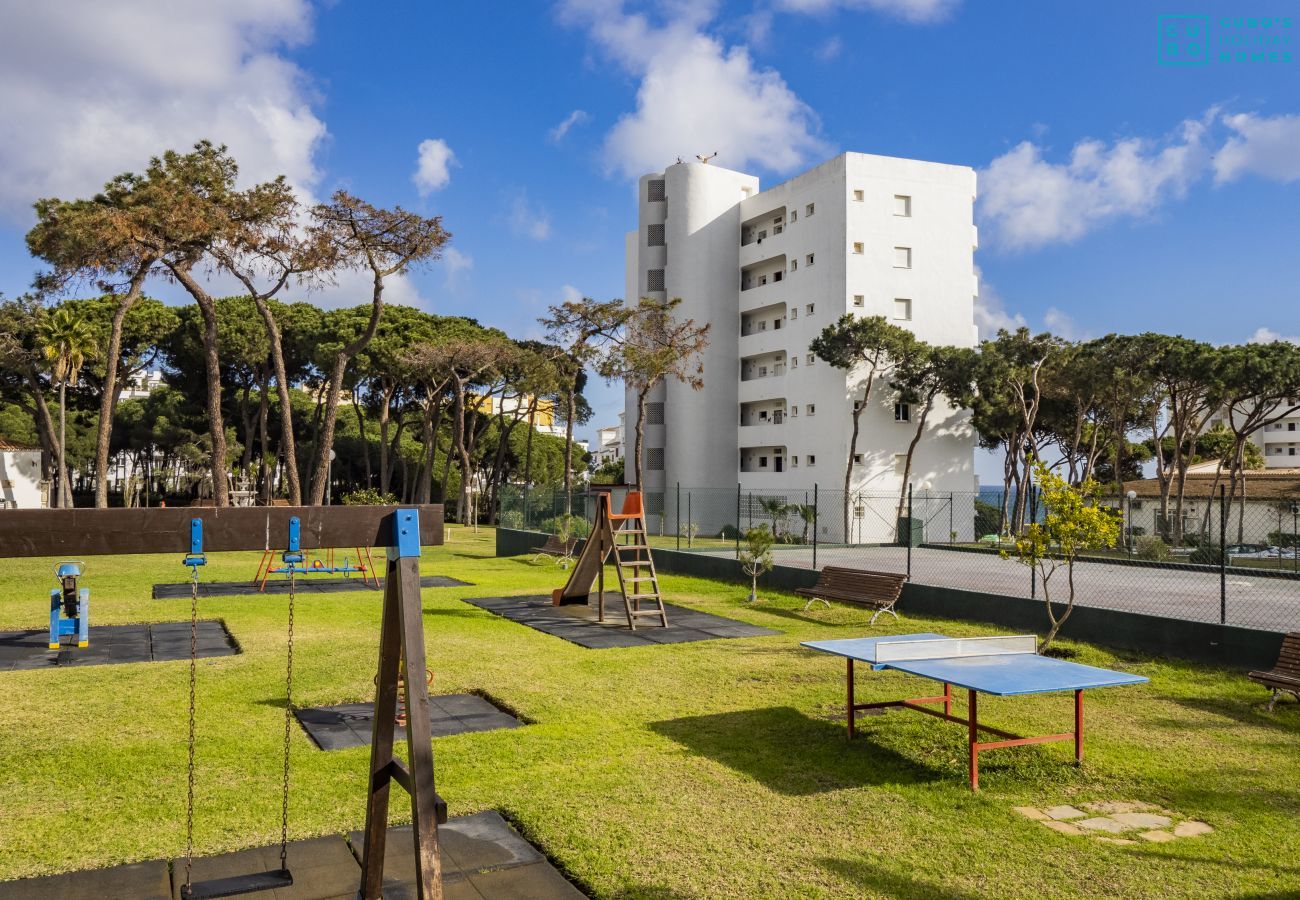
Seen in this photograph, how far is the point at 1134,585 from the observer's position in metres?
19.9

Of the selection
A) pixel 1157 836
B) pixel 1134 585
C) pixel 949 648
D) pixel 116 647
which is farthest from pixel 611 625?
pixel 1134 585

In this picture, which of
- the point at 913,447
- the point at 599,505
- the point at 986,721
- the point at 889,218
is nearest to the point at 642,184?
the point at 889,218

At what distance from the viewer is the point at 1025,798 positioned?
6754 millimetres

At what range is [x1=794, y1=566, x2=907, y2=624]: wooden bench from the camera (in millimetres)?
15312

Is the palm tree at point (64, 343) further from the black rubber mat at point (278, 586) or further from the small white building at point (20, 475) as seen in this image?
the black rubber mat at point (278, 586)

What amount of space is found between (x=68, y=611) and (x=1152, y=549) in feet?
80.7

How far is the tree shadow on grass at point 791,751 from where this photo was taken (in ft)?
23.5

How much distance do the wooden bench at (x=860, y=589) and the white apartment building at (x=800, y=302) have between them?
81.4ft

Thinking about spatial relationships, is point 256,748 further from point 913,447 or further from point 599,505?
point 913,447

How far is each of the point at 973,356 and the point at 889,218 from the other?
25.2 feet

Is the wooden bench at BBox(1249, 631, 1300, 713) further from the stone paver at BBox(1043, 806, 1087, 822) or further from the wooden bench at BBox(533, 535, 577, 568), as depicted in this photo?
the wooden bench at BBox(533, 535, 577, 568)

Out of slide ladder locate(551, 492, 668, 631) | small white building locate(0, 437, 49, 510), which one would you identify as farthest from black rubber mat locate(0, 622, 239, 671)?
small white building locate(0, 437, 49, 510)

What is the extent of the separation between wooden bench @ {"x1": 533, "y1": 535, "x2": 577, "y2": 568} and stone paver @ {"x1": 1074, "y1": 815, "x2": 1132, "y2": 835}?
772 inches

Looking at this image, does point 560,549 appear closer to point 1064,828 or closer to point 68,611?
point 68,611
